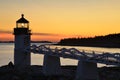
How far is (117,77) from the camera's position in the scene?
37.1 meters

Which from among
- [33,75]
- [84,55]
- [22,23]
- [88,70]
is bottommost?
[33,75]

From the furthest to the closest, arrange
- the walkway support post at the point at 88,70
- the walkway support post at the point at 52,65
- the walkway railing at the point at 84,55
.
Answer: the walkway support post at the point at 52,65 → the walkway support post at the point at 88,70 → the walkway railing at the point at 84,55

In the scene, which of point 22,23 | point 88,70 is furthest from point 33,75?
point 88,70

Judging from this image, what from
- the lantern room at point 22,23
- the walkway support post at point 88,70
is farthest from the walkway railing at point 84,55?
the lantern room at point 22,23

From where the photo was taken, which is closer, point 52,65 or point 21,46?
point 52,65

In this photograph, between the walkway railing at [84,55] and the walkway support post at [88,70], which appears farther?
the walkway support post at [88,70]

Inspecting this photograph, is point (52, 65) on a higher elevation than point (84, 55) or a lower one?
lower

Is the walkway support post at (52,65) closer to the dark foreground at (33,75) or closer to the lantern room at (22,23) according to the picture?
the dark foreground at (33,75)

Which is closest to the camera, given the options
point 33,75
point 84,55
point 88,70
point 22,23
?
point 84,55

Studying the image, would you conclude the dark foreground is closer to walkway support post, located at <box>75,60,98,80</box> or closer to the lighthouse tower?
the lighthouse tower

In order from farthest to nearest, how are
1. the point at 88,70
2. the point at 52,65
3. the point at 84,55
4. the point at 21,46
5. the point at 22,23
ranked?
the point at 22,23 < the point at 21,46 < the point at 52,65 < the point at 88,70 < the point at 84,55

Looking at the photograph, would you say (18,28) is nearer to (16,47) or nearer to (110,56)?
(16,47)

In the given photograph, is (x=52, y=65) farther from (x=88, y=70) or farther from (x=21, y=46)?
(x=88, y=70)

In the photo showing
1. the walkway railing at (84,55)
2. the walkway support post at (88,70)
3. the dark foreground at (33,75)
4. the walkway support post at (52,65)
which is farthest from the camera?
the walkway support post at (52,65)
